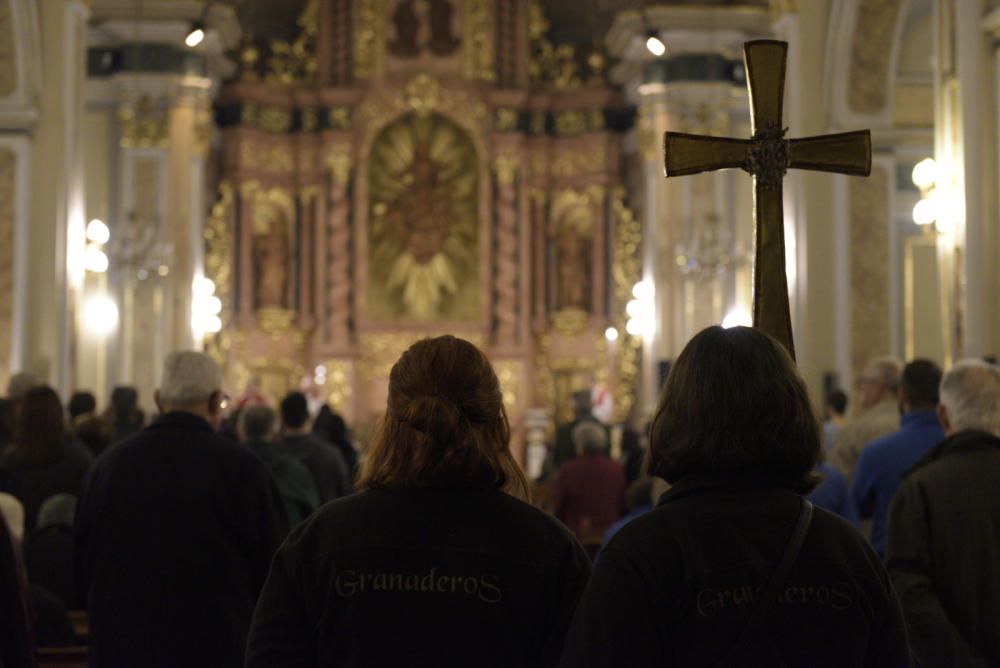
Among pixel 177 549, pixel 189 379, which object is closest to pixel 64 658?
pixel 177 549

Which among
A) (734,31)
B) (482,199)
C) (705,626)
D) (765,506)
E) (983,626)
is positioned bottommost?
(983,626)

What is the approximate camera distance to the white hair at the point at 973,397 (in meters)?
4.83

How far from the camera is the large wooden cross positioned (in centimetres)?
408

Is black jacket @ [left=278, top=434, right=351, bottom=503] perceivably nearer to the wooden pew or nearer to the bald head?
the bald head

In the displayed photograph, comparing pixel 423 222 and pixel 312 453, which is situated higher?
pixel 423 222

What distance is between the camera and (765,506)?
9.22 ft

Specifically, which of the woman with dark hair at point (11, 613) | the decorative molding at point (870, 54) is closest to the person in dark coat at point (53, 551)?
the woman with dark hair at point (11, 613)

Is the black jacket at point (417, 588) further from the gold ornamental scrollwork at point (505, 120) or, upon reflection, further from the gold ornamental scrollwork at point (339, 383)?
the gold ornamental scrollwork at point (505, 120)

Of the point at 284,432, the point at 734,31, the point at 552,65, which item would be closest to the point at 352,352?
the point at 552,65

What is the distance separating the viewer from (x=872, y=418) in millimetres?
7754

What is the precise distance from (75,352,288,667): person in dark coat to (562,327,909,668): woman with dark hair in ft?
7.39

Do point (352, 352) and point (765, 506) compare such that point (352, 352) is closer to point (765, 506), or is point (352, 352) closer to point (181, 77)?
point (181, 77)

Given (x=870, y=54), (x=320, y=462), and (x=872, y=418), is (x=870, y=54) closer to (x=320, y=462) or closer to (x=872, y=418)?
(x=872, y=418)

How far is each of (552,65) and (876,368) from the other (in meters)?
18.7
